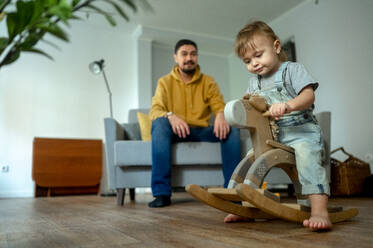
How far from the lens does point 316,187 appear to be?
89 centimetres

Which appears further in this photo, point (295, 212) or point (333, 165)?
point (333, 165)

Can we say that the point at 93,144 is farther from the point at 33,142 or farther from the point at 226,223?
the point at 226,223

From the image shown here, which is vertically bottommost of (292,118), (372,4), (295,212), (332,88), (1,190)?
(1,190)

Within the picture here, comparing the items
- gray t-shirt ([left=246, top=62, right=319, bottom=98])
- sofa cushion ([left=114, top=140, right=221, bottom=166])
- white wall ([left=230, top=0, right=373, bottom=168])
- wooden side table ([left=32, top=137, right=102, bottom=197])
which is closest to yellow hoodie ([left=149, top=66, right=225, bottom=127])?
sofa cushion ([left=114, top=140, right=221, bottom=166])

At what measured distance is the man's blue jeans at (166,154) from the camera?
1.58 meters

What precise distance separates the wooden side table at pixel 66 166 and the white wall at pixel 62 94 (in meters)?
0.31

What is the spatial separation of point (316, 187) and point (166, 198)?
87cm

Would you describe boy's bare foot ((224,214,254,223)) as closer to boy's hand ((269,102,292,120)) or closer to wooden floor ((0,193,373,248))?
wooden floor ((0,193,373,248))

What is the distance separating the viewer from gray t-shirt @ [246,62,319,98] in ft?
3.06

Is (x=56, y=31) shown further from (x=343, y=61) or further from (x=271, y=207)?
(x=343, y=61)

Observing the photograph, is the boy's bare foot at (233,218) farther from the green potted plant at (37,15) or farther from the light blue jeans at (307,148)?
the green potted plant at (37,15)

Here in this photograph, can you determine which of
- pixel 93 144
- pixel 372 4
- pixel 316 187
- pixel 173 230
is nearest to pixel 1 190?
pixel 93 144

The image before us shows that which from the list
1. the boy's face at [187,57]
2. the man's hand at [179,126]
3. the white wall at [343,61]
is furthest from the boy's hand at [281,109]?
the white wall at [343,61]

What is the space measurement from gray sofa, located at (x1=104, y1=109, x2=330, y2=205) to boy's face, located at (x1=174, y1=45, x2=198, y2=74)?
0.47 metres
